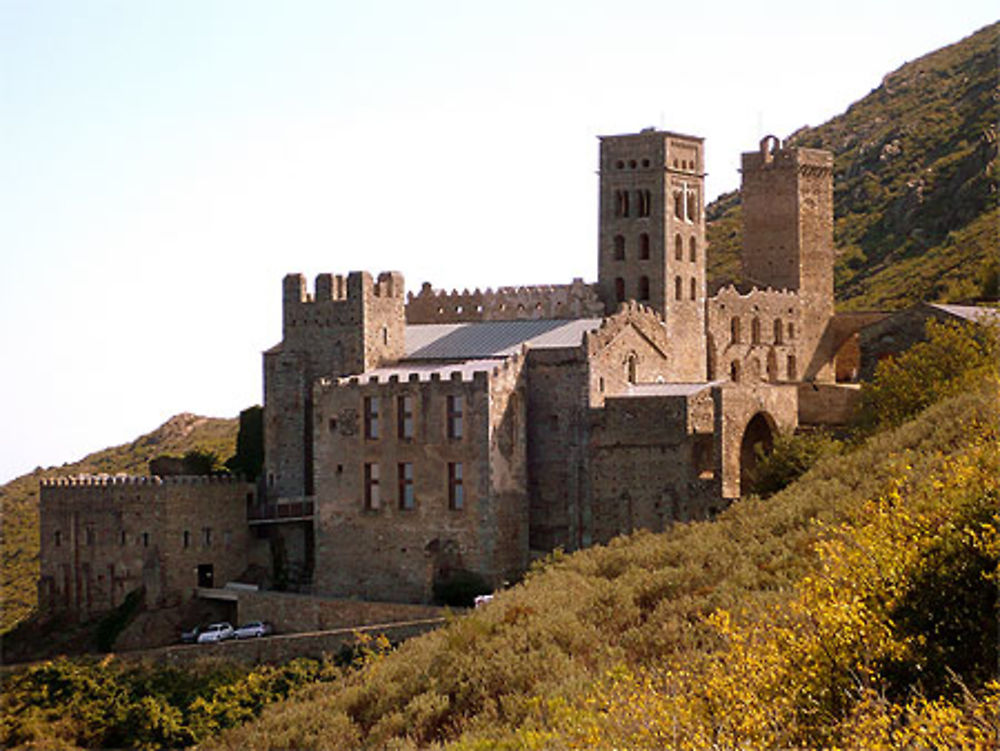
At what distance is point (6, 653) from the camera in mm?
46875

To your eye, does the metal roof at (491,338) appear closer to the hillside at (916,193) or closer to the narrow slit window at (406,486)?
the narrow slit window at (406,486)

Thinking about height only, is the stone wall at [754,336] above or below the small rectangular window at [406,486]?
above

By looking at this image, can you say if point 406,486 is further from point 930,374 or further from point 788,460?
point 930,374

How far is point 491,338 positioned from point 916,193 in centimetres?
4156

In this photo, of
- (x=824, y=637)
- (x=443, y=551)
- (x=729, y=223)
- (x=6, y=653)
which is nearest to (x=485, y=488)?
(x=443, y=551)

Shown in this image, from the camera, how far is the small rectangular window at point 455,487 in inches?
1692

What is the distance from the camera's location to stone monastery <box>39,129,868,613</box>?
42.8 metres

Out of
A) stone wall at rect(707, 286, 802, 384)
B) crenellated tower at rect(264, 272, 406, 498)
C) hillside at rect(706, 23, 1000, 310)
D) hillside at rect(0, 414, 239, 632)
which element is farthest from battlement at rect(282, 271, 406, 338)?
hillside at rect(706, 23, 1000, 310)

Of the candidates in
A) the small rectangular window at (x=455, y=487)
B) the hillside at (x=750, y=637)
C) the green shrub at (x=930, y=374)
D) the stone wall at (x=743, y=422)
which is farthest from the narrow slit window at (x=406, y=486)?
the green shrub at (x=930, y=374)

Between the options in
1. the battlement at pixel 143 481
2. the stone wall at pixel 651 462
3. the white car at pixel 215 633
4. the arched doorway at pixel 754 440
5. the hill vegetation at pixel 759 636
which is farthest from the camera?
the battlement at pixel 143 481

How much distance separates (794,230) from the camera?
204 ft

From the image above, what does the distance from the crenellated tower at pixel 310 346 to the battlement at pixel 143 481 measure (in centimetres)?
170

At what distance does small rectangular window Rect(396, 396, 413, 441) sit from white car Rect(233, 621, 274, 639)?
6.75 metres

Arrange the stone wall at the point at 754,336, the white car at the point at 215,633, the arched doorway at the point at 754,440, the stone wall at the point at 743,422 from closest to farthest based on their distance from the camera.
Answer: the stone wall at the point at 743,422
the white car at the point at 215,633
the arched doorway at the point at 754,440
the stone wall at the point at 754,336
